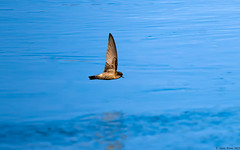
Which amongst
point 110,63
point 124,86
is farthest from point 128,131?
point 124,86

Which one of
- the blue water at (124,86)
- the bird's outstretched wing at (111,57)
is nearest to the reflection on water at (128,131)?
the blue water at (124,86)

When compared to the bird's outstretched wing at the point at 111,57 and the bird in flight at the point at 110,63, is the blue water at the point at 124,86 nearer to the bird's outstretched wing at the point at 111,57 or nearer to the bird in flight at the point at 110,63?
Answer: the bird in flight at the point at 110,63

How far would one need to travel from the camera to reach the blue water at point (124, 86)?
1051 centimetres

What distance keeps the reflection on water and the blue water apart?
0.02 m

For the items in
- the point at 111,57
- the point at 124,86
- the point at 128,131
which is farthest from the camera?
the point at 124,86

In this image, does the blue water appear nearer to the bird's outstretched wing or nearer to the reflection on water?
the reflection on water

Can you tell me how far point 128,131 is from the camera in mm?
10734

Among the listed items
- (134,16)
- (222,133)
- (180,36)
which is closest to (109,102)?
(222,133)

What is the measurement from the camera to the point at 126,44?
20.0m

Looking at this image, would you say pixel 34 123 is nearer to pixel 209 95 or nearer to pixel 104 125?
pixel 104 125

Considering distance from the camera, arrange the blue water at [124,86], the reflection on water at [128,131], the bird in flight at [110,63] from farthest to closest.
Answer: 1. the bird in flight at [110,63]
2. the blue water at [124,86]
3. the reflection on water at [128,131]

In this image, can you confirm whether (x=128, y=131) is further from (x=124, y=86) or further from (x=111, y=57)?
(x=124, y=86)

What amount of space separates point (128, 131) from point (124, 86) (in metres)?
3.57

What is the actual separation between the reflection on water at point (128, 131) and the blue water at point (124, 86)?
2 centimetres
